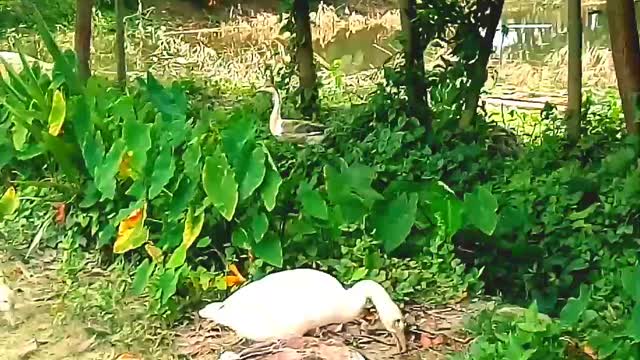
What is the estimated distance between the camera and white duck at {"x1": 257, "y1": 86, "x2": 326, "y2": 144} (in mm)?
3842

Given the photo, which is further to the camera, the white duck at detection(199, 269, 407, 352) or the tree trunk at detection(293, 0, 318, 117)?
the tree trunk at detection(293, 0, 318, 117)

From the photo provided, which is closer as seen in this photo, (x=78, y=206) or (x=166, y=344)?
(x=166, y=344)

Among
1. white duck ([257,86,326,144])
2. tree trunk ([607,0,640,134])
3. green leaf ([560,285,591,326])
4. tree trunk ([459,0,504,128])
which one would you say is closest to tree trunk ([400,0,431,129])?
tree trunk ([459,0,504,128])

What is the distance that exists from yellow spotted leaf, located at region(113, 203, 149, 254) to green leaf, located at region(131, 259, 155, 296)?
0.27ft

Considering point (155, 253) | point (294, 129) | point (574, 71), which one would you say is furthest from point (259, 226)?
point (574, 71)

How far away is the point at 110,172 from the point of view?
2.71 metres

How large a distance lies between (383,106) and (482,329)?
1.95 metres

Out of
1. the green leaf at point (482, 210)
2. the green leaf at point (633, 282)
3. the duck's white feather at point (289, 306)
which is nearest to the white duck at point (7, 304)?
the duck's white feather at point (289, 306)

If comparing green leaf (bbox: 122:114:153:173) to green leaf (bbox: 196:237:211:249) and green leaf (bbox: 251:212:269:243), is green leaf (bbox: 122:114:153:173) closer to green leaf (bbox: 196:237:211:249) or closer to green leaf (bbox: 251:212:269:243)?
green leaf (bbox: 196:237:211:249)

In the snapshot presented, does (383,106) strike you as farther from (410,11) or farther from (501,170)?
(501,170)

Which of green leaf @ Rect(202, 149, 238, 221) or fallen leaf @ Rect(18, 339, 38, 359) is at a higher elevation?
green leaf @ Rect(202, 149, 238, 221)

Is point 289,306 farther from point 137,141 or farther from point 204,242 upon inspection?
point 137,141

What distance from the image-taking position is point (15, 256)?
291cm

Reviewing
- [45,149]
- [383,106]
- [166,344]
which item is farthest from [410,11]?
[166,344]
